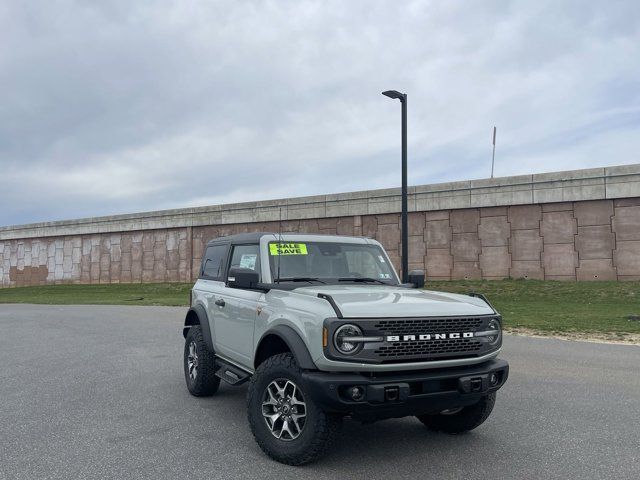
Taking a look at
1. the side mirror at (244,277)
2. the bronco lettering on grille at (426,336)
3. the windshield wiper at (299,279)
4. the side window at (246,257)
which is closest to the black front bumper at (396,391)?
the bronco lettering on grille at (426,336)

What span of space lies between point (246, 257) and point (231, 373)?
1.27 meters

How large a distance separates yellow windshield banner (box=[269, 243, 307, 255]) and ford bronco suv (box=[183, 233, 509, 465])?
1cm

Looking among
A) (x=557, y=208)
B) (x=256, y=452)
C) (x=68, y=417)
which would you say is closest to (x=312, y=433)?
(x=256, y=452)

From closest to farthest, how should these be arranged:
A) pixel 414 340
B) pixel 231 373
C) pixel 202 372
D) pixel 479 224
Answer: pixel 414 340 → pixel 231 373 → pixel 202 372 → pixel 479 224

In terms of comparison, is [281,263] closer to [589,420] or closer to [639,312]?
[589,420]

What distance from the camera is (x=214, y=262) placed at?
22.2ft

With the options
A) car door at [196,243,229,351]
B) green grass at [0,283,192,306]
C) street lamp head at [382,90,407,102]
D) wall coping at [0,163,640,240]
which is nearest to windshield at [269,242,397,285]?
car door at [196,243,229,351]

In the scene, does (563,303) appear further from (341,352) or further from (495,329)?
(341,352)

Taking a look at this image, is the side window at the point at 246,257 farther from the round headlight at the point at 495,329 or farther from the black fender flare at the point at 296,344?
the round headlight at the point at 495,329

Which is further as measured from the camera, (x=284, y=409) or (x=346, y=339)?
(x=284, y=409)

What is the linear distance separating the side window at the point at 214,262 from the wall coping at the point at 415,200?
10.9 meters

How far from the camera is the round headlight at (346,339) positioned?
3.92m

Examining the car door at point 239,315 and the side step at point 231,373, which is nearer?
the car door at point 239,315

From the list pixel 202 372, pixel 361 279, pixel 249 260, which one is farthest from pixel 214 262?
pixel 361 279
